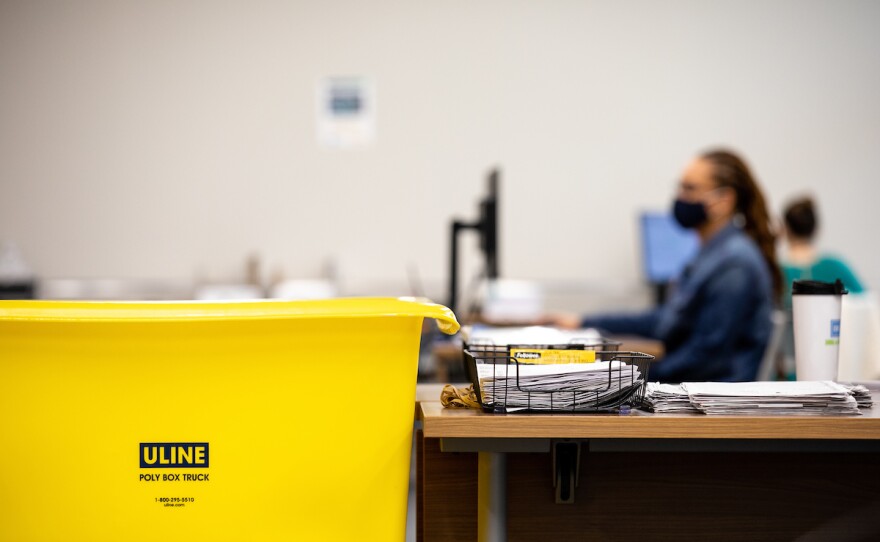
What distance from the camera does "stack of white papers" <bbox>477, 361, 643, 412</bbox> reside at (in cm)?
99

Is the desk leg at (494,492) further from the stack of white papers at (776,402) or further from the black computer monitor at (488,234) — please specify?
the black computer monitor at (488,234)

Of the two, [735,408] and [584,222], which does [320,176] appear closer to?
[584,222]

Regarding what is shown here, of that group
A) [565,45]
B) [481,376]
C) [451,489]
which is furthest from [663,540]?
[565,45]

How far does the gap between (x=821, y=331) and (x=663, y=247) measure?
312cm

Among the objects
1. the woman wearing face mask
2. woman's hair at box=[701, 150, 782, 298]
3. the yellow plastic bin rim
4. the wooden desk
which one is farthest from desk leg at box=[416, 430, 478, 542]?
Answer: woman's hair at box=[701, 150, 782, 298]

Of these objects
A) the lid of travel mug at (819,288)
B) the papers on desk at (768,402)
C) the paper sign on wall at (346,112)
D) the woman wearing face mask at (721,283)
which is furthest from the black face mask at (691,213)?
the paper sign on wall at (346,112)

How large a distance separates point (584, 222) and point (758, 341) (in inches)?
86.9

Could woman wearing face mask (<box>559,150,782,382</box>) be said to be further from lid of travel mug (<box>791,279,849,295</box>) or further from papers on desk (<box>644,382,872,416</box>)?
papers on desk (<box>644,382,872,416</box>)

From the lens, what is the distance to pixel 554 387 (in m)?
1.00

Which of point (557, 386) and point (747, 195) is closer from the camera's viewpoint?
point (557, 386)

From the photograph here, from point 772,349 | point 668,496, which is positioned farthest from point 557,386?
point 772,349

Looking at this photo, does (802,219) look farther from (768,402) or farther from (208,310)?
(208,310)

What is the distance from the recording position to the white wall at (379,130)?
4.56m

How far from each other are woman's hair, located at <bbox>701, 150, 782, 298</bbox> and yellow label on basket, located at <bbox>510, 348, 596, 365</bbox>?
1766mm
